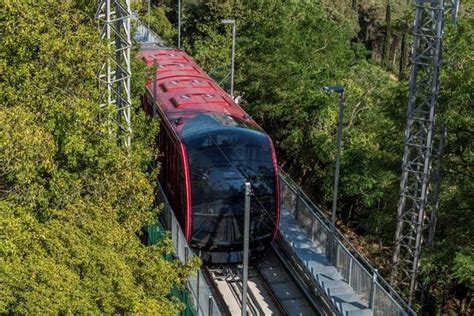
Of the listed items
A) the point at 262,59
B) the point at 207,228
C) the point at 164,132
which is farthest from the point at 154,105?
the point at 262,59

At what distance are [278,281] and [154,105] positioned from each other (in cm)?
755

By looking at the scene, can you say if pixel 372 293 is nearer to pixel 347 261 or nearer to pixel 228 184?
pixel 347 261

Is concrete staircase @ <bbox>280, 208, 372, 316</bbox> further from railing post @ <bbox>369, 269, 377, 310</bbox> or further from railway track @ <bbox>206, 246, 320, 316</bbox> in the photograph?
railway track @ <bbox>206, 246, 320, 316</bbox>

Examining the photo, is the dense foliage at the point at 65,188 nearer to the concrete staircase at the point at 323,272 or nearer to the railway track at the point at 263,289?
the railway track at the point at 263,289

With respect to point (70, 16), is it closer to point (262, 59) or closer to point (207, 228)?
point (207, 228)

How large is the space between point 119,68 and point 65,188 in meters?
4.60

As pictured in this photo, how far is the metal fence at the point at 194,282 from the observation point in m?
17.0

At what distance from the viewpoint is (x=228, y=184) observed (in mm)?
19656

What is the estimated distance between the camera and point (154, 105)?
2395 cm

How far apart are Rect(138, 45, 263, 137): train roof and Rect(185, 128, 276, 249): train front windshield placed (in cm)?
86

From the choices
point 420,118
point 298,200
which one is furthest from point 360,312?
point 298,200

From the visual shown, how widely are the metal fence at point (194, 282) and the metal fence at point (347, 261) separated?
410 centimetres

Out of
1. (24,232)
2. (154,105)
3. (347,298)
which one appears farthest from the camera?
(154,105)

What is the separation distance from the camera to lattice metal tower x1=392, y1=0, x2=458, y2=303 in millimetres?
18250
